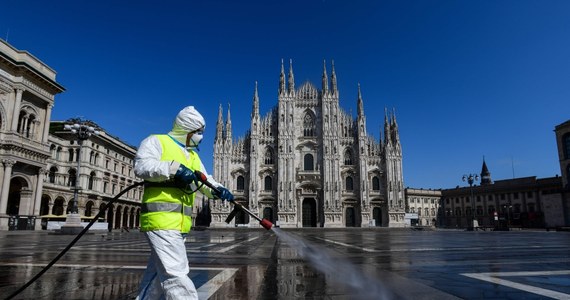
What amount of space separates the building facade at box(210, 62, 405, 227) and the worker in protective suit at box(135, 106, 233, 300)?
4149 centimetres

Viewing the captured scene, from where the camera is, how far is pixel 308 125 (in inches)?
1918

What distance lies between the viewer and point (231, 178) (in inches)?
1795

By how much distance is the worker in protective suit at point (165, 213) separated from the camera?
2486 mm

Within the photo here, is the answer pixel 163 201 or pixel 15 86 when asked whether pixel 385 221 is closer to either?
pixel 15 86

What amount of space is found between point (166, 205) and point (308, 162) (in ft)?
148

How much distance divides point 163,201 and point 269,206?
4353 centimetres

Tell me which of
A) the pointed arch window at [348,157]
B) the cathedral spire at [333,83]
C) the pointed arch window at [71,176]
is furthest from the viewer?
the cathedral spire at [333,83]

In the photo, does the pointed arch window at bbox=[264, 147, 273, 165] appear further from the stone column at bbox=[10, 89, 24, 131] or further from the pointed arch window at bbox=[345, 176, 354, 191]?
the stone column at bbox=[10, 89, 24, 131]

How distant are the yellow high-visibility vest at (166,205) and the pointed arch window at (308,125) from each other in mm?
45635

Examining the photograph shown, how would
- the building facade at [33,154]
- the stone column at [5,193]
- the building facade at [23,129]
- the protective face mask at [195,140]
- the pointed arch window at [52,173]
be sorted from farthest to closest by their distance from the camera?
the pointed arch window at [52,173], the building facade at [33,154], the building facade at [23,129], the stone column at [5,193], the protective face mask at [195,140]

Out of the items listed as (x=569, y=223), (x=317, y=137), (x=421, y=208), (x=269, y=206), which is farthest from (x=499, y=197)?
(x=269, y=206)

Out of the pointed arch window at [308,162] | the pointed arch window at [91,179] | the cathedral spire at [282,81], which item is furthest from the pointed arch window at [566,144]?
the pointed arch window at [91,179]

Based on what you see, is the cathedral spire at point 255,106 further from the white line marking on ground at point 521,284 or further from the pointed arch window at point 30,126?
the white line marking on ground at point 521,284

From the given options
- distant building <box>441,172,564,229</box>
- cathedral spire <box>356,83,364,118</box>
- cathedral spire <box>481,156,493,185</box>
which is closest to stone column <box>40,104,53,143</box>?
cathedral spire <box>356,83,364,118</box>
